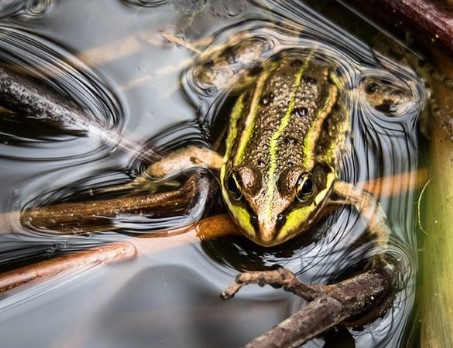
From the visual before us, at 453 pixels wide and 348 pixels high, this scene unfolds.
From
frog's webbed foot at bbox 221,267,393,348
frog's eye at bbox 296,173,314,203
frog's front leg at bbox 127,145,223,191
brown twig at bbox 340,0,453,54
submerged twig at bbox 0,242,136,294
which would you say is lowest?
frog's webbed foot at bbox 221,267,393,348

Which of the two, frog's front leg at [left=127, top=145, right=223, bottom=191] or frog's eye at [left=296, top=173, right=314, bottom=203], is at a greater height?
frog's front leg at [left=127, top=145, right=223, bottom=191]

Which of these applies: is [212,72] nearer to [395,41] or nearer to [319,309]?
[395,41]

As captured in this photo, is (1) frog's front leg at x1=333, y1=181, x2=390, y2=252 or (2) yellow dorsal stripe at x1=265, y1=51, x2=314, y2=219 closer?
(2) yellow dorsal stripe at x1=265, y1=51, x2=314, y2=219

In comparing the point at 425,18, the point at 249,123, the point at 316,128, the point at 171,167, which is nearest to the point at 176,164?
the point at 171,167

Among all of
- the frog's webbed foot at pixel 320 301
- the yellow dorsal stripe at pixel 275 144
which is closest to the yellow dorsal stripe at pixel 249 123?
the yellow dorsal stripe at pixel 275 144

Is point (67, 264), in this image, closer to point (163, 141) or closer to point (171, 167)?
point (171, 167)

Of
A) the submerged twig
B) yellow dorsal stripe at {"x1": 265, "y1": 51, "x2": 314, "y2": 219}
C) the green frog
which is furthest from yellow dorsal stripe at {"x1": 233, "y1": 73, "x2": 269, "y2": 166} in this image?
the submerged twig

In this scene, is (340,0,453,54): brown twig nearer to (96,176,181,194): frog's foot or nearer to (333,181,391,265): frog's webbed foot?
(333,181,391,265): frog's webbed foot

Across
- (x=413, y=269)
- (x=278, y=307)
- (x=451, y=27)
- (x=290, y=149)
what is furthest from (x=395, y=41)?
(x=278, y=307)
